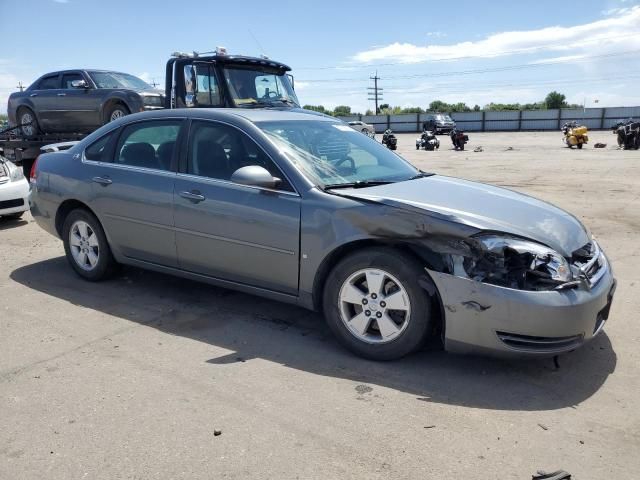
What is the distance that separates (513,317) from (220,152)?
258cm

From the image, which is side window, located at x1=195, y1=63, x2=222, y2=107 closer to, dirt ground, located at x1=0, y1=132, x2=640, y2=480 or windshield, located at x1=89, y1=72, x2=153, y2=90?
windshield, located at x1=89, y1=72, x2=153, y2=90

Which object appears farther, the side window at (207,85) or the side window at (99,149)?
the side window at (207,85)

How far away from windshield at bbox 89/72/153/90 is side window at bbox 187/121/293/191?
8767mm

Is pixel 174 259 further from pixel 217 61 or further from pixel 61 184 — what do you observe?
pixel 217 61

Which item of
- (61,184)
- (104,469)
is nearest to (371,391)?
(104,469)

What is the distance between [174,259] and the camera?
4777mm

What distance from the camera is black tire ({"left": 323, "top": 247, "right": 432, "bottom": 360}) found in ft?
11.7

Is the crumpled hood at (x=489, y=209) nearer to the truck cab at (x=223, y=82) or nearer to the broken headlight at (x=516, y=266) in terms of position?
the broken headlight at (x=516, y=266)

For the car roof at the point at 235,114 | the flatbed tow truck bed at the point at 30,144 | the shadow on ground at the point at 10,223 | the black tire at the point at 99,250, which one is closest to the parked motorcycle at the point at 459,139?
the flatbed tow truck bed at the point at 30,144

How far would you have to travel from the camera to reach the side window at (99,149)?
17.5 feet

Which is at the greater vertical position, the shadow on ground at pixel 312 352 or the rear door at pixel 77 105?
the rear door at pixel 77 105

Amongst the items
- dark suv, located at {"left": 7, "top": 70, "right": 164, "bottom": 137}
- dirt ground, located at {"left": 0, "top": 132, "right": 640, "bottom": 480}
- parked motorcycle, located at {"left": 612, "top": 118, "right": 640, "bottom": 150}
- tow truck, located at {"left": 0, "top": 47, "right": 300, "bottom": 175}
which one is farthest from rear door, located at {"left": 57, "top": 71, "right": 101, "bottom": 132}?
parked motorcycle, located at {"left": 612, "top": 118, "right": 640, "bottom": 150}

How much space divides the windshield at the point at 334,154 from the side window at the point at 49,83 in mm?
10417

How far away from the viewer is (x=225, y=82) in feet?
33.7
